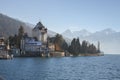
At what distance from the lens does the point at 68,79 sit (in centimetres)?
→ 7069

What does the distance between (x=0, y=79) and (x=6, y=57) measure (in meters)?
166

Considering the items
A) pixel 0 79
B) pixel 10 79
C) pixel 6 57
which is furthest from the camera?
pixel 6 57

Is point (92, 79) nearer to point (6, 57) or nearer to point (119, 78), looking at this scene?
point (119, 78)

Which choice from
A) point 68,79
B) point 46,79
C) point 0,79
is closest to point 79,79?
point 68,79

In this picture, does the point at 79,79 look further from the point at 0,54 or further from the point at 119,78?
the point at 0,54

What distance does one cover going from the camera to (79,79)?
7094 cm

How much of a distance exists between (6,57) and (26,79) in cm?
12894

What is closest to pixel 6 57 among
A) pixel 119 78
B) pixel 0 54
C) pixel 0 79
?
pixel 0 54

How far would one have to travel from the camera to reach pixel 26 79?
6744 cm

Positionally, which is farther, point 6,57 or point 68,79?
point 6,57

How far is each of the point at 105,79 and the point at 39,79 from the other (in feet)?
49.9

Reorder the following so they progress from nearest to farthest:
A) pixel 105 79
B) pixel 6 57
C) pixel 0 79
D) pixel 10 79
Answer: pixel 0 79
pixel 10 79
pixel 105 79
pixel 6 57

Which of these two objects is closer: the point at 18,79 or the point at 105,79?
the point at 18,79

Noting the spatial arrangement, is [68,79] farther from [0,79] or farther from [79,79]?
[0,79]
